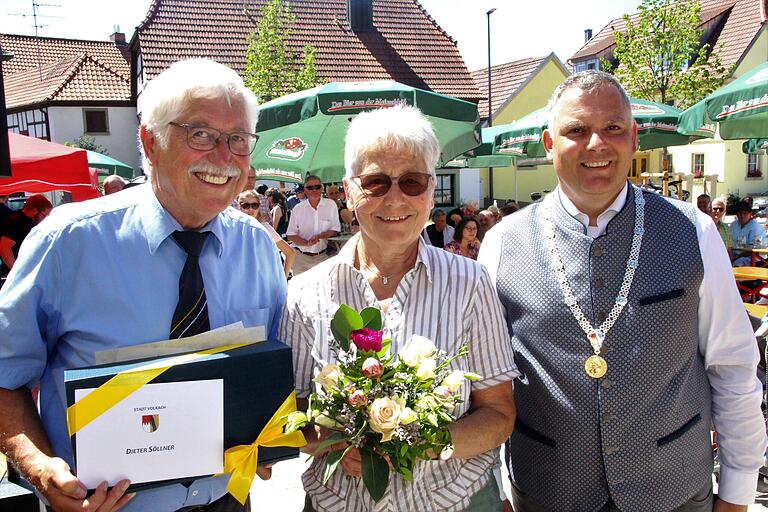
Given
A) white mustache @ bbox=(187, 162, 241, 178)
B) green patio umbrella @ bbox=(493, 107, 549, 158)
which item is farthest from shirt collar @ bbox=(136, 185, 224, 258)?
green patio umbrella @ bbox=(493, 107, 549, 158)

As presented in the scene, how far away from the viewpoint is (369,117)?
2119mm

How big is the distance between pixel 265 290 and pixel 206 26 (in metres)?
24.9

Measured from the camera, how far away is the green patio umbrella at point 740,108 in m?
5.47

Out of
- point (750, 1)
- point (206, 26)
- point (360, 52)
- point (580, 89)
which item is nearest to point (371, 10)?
point (360, 52)

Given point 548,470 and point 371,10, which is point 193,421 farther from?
point 371,10

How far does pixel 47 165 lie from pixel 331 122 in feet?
11.4

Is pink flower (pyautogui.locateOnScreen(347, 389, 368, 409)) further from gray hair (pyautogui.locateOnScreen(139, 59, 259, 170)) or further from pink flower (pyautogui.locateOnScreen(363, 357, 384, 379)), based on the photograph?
gray hair (pyautogui.locateOnScreen(139, 59, 259, 170))

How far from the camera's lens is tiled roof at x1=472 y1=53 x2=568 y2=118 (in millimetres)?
29734

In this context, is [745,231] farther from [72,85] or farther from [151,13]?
[72,85]

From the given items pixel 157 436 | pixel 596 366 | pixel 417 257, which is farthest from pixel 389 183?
pixel 157 436

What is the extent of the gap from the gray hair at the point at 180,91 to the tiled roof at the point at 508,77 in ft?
91.2

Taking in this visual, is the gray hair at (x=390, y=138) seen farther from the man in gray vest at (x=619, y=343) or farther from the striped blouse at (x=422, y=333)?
the man in gray vest at (x=619, y=343)

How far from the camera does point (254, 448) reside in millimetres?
1788

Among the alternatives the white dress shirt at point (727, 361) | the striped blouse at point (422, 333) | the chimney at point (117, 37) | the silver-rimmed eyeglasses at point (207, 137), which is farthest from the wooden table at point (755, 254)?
the chimney at point (117, 37)
